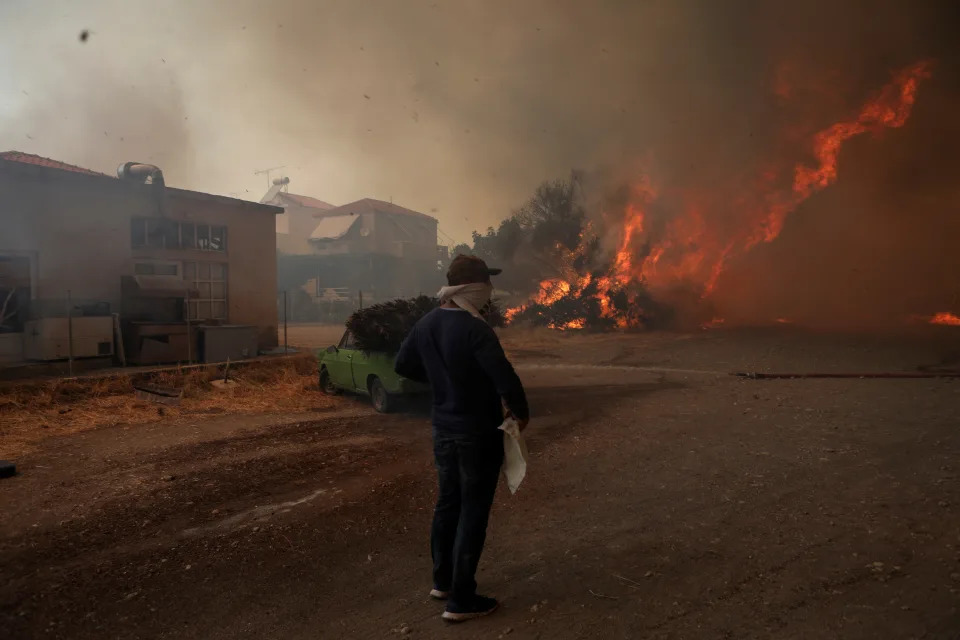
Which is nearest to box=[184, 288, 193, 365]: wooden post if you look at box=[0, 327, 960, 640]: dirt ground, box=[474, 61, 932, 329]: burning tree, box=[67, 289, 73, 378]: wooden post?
box=[67, 289, 73, 378]: wooden post

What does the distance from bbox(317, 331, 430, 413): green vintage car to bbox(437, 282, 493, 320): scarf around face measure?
527cm

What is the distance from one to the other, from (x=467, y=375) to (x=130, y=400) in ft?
30.4

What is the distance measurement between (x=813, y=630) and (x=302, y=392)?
9918 mm

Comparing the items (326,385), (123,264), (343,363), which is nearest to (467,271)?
(343,363)

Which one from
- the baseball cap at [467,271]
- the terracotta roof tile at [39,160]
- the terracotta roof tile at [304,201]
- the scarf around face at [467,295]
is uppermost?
the terracotta roof tile at [304,201]

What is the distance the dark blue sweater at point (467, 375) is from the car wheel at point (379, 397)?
6225mm

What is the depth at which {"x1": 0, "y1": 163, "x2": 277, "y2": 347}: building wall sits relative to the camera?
11.8 metres

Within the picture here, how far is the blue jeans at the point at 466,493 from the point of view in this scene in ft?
10.8

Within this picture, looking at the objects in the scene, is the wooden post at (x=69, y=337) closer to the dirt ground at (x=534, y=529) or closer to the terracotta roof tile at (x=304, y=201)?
the dirt ground at (x=534, y=529)

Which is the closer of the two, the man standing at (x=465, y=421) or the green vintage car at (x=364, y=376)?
the man standing at (x=465, y=421)

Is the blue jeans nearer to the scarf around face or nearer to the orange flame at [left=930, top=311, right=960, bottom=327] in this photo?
the scarf around face

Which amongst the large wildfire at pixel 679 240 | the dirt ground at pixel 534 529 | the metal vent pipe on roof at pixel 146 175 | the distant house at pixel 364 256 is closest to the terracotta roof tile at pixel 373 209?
the distant house at pixel 364 256

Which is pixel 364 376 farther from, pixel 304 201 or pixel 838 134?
pixel 304 201

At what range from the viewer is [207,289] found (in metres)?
15.1
